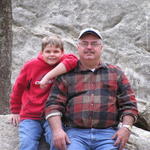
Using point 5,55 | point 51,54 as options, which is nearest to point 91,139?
point 51,54

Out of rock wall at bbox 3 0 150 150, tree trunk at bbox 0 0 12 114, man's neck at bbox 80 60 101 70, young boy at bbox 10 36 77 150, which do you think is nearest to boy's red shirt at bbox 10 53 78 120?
young boy at bbox 10 36 77 150

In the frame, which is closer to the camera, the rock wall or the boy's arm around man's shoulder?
the boy's arm around man's shoulder

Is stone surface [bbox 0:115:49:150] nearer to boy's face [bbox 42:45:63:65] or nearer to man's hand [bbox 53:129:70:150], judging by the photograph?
man's hand [bbox 53:129:70:150]

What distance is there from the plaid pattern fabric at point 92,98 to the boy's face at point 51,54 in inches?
10.2

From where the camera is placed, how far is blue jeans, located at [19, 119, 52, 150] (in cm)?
393

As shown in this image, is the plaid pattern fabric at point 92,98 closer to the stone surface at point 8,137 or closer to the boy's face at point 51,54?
the boy's face at point 51,54

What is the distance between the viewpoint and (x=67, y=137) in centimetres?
374

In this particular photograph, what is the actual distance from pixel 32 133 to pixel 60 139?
1.49 ft

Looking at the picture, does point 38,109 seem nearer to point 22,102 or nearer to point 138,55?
point 22,102

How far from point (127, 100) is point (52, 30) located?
5.07 metres

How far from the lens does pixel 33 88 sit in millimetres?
4156

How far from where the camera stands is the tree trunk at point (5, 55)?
625 cm

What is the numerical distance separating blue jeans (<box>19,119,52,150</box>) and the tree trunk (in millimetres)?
2306

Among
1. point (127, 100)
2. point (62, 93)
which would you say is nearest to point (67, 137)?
point (62, 93)
